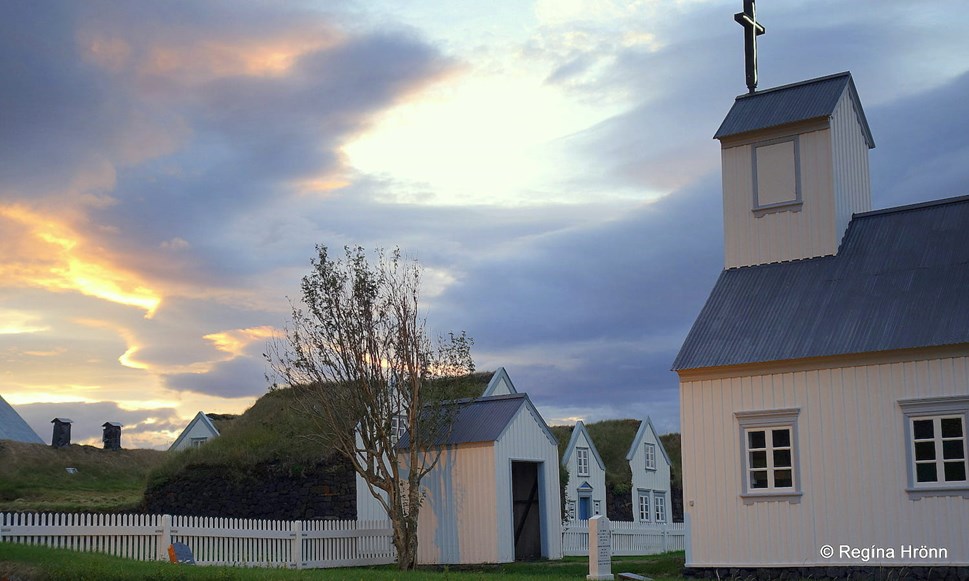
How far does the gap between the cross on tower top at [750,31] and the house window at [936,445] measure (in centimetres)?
1062

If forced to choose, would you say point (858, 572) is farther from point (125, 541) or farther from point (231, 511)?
point (231, 511)

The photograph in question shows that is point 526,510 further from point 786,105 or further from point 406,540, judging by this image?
point 786,105

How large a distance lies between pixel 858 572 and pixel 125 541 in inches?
550

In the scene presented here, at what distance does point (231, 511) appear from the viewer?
32906 millimetres

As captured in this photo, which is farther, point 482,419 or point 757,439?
point 482,419

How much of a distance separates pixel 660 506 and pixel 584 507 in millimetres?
7746

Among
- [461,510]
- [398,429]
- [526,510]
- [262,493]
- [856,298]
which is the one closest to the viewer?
[856,298]

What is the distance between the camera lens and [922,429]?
60.7 feet

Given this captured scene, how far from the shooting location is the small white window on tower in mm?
22919

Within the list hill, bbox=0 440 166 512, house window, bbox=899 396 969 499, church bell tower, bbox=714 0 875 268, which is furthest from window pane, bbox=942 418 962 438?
hill, bbox=0 440 166 512

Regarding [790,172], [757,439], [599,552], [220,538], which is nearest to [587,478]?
[220,538]

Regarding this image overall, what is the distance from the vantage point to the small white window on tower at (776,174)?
22.9m

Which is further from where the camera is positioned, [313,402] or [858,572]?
[313,402]

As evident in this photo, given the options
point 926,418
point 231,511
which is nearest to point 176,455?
point 231,511
